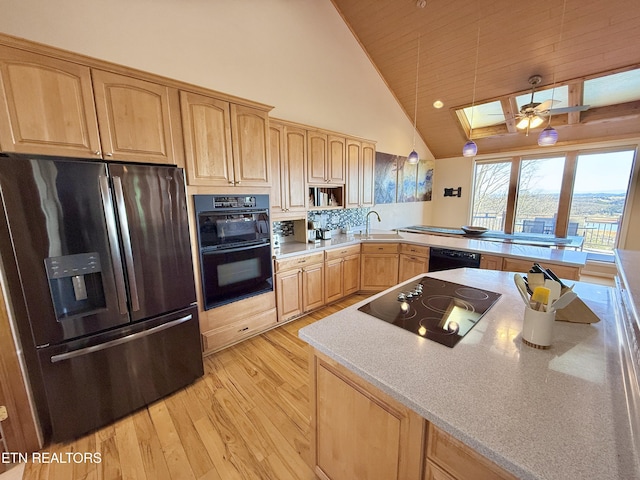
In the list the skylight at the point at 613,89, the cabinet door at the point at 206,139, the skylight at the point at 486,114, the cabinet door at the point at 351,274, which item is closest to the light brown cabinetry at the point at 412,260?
the cabinet door at the point at 351,274

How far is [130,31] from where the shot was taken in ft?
7.09

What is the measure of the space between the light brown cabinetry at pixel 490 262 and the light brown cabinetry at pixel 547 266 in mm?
45

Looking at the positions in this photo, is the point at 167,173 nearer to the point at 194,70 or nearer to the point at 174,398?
the point at 194,70

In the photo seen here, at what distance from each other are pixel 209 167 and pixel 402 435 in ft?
7.19

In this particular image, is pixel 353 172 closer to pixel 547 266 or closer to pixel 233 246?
pixel 233 246

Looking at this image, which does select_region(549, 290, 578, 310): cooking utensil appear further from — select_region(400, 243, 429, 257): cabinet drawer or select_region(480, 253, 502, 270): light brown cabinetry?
select_region(400, 243, 429, 257): cabinet drawer

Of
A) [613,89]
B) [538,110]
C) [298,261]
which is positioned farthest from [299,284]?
[613,89]

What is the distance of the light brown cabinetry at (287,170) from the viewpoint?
2.85m

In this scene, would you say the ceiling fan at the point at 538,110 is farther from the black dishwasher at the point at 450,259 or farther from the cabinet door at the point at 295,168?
the cabinet door at the point at 295,168

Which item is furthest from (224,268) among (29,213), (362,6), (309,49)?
(362,6)

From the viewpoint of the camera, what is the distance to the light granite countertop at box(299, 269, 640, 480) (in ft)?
2.00

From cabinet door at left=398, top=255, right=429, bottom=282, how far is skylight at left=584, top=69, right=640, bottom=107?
10.8 feet

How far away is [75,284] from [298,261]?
1.89 meters

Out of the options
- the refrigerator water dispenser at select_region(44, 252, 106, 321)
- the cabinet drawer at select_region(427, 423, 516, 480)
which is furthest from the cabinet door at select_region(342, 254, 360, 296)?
the cabinet drawer at select_region(427, 423, 516, 480)
